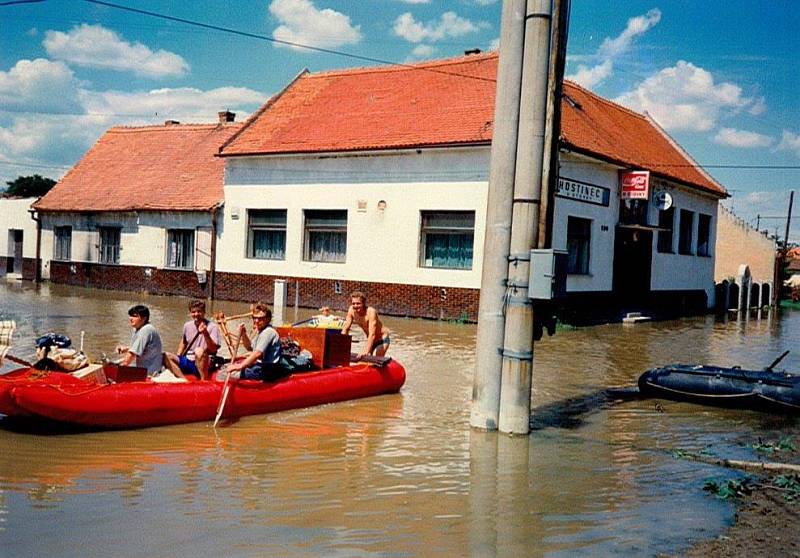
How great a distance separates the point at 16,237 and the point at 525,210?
32266 mm

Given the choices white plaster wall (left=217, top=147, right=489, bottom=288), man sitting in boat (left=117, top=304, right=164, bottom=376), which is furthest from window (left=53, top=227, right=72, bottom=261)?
man sitting in boat (left=117, top=304, right=164, bottom=376)

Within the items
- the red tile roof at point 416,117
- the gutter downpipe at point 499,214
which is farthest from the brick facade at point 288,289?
the gutter downpipe at point 499,214

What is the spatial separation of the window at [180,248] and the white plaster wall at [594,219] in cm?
1252

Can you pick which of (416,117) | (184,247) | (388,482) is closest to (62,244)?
(184,247)

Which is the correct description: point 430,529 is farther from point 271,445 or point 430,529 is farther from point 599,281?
point 599,281

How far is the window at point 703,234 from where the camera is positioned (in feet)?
103

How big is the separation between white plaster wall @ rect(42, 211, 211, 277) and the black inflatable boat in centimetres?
1876

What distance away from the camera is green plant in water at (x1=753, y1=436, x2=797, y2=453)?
9.09 metres

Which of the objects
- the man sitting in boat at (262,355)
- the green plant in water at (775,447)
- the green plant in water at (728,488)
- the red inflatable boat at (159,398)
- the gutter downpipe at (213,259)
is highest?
the gutter downpipe at (213,259)

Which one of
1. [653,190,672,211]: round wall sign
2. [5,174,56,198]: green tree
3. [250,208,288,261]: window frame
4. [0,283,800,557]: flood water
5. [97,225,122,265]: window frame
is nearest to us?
[0,283,800,557]: flood water

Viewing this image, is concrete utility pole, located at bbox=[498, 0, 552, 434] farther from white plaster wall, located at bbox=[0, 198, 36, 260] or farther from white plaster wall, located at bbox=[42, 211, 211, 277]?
white plaster wall, located at bbox=[0, 198, 36, 260]

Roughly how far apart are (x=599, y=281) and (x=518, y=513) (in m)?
18.4

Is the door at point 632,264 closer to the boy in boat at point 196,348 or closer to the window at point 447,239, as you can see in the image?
the window at point 447,239

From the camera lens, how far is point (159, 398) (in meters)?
8.92
